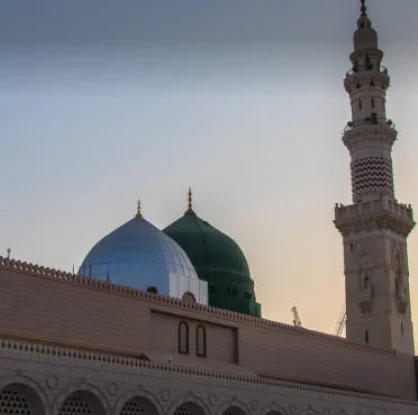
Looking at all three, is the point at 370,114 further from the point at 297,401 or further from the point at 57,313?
the point at 57,313

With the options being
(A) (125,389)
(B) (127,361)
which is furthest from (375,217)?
(A) (125,389)

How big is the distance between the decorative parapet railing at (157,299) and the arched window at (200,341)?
48 centimetres

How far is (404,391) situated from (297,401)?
10677mm

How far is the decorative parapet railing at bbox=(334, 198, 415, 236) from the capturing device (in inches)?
1291

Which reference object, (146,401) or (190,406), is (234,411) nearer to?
(190,406)

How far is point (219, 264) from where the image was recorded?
108 ft

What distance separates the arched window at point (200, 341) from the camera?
2400 cm

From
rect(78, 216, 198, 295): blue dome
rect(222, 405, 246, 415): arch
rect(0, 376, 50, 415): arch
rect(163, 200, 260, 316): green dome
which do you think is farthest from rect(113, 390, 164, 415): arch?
rect(163, 200, 260, 316): green dome

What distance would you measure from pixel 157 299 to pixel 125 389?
15.5 feet

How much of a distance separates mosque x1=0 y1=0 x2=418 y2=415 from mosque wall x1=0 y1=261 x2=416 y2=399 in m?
0.04

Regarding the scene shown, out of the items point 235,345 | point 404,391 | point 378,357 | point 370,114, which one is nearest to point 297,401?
point 235,345

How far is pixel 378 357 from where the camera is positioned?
→ 101 ft

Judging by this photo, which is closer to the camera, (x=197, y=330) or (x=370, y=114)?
(x=197, y=330)

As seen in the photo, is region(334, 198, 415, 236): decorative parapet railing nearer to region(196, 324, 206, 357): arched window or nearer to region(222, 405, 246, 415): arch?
A: region(196, 324, 206, 357): arched window
